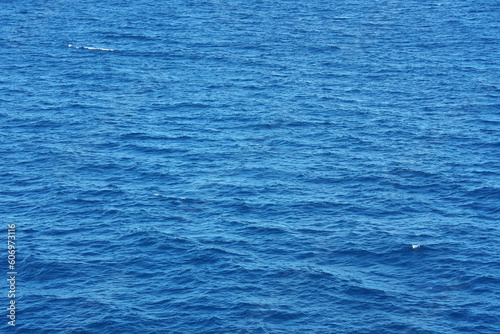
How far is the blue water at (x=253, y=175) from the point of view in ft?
243

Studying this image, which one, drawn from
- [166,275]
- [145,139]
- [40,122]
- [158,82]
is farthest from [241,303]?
[158,82]

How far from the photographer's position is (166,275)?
78.4 m

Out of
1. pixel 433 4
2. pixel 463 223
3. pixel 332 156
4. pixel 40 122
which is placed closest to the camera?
pixel 463 223

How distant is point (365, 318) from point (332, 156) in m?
38.1

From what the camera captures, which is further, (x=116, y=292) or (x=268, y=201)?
(x=268, y=201)

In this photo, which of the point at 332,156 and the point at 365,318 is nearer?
the point at 365,318

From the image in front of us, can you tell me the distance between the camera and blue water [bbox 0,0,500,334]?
74.0 meters

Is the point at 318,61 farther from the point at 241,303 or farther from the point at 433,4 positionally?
the point at 241,303

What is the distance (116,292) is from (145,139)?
40599 mm

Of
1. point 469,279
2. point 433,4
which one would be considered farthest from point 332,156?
point 433,4

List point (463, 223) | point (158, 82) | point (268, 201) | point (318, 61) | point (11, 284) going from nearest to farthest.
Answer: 1. point (11, 284)
2. point (463, 223)
3. point (268, 201)
4. point (158, 82)
5. point (318, 61)

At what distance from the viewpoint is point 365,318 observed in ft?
234

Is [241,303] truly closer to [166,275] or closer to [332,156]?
[166,275]

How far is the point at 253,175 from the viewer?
331 feet
